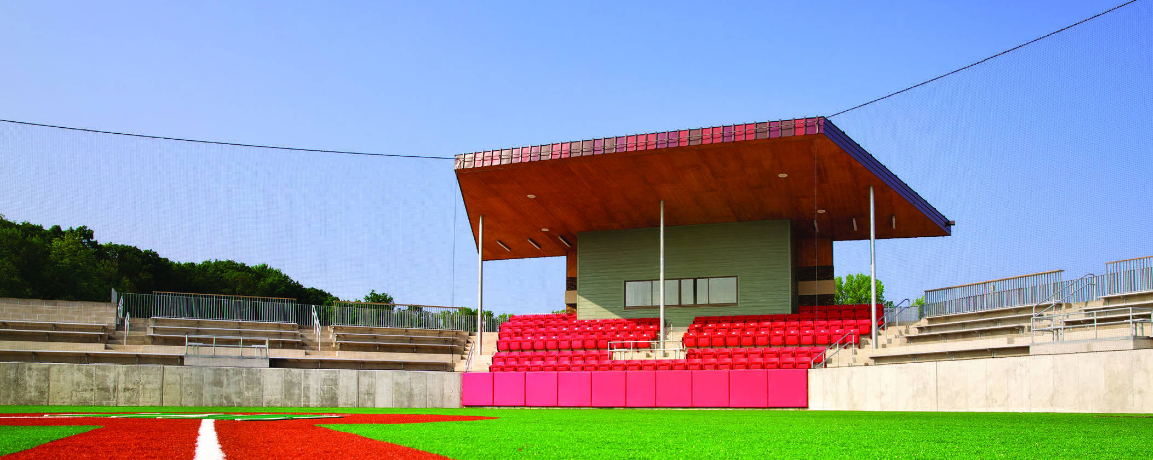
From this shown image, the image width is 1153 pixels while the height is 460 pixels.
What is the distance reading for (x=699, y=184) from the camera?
86.7ft

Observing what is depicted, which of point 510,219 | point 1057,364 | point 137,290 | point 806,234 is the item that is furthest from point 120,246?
point 1057,364

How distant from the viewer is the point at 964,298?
88.3ft

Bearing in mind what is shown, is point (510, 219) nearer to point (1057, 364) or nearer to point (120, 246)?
point (1057, 364)

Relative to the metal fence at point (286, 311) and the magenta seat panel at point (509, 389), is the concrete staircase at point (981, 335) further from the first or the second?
the metal fence at point (286, 311)

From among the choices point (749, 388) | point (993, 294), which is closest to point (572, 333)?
point (749, 388)

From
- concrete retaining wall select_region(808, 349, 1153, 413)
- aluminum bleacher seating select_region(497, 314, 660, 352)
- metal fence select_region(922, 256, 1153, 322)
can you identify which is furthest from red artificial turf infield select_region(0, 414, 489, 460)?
metal fence select_region(922, 256, 1153, 322)

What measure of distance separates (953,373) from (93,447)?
16817mm

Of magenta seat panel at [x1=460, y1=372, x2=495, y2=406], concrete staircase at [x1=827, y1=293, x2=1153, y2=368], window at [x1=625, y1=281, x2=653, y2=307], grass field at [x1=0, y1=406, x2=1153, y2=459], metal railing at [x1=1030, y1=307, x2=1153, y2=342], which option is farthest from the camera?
window at [x1=625, y1=281, x2=653, y2=307]

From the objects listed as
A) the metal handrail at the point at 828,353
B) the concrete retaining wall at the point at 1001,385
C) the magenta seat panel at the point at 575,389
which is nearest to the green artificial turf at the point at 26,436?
the concrete retaining wall at the point at 1001,385

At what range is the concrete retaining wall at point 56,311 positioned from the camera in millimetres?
27364

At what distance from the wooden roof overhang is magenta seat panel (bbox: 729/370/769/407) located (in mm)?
5606

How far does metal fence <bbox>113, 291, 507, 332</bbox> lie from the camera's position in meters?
30.1

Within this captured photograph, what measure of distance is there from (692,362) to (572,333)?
271 inches

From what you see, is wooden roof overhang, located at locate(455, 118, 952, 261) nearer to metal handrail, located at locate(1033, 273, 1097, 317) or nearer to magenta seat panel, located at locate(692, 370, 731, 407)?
metal handrail, located at locate(1033, 273, 1097, 317)
